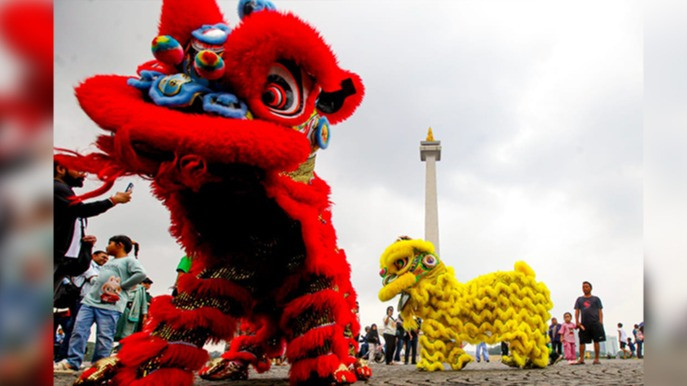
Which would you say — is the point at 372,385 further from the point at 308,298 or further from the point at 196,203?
the point at 196,203

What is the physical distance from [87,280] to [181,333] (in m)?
3.33

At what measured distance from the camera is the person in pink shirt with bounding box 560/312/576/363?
10844mm

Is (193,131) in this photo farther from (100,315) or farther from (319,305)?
(100,315)

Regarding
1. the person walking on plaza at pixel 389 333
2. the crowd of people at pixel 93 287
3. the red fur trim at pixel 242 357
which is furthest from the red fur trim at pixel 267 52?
the person walking on plaza at pixel 389 333

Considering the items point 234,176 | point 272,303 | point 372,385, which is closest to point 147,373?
point 272,303

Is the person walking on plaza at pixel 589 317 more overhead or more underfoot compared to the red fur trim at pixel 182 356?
more underfoot

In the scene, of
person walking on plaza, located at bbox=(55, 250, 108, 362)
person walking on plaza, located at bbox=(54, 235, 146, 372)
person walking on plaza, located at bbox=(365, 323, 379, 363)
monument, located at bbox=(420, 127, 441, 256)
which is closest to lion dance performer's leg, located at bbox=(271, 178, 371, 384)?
person walking on plaza, located at bbox=(54, 235, 146, 372)

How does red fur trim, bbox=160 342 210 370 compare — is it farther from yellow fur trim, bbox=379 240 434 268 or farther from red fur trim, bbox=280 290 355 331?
yellow fur trim, bbox=379 240 434 268

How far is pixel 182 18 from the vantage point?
347 cm

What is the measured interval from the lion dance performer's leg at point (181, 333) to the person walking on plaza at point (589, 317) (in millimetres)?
7139

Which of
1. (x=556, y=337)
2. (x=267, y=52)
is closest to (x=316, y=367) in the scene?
(x=267, y=52)

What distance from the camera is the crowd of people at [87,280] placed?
3.46m

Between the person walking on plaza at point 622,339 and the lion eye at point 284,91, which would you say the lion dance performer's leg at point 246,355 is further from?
the person walking on plaza at point 622,339

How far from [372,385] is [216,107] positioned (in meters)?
2.59
